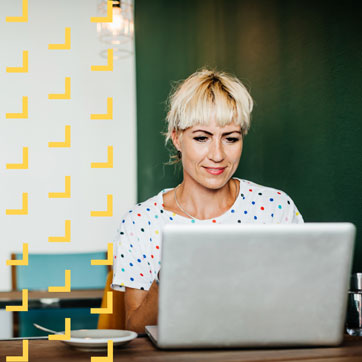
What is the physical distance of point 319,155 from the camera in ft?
8.56

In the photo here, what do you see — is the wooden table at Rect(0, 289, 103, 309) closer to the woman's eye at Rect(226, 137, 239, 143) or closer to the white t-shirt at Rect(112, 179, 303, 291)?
the white t-shirt at Rect(112, 179, 303, 291)

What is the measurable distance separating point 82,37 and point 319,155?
8.16ft

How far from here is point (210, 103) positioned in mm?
1866

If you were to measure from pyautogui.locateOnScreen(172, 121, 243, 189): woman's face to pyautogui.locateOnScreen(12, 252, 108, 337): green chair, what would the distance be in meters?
1.74

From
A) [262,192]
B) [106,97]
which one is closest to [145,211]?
[262,192]

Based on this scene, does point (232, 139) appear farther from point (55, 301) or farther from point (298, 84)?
point (55, 301)

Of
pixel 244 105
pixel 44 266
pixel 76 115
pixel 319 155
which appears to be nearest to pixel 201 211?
pixel 244 105

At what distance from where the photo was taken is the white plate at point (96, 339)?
45.0 inches

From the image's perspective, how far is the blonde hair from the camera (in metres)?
1.87

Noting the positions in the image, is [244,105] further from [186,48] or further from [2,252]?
[2,252]

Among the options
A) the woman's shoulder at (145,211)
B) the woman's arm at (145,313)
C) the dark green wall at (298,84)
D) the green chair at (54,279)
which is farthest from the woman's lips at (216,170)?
the green chair at (54,279)

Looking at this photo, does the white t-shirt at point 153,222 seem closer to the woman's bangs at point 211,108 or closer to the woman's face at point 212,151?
the woman's face at point 212,151

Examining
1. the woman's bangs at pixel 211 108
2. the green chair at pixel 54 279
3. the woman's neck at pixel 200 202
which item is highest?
the woman's bangs at pixel 211 108

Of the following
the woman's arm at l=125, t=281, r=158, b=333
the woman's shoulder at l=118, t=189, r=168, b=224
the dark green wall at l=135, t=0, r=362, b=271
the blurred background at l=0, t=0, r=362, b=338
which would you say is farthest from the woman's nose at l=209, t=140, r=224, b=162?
the blurred background at l=0, t=0, r=362, b=338
